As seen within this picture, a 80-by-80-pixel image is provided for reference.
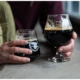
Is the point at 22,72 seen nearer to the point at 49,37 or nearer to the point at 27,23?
the point at 49,37

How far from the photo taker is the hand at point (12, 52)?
55cm

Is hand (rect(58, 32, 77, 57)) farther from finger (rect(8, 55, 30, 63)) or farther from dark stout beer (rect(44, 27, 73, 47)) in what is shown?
finger (rect(8, 55, 30, 63))

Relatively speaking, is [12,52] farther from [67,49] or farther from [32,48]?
[67,49]

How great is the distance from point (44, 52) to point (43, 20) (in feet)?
1.21

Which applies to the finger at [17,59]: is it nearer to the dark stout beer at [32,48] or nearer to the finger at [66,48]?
the dark stout beer at [32,48]

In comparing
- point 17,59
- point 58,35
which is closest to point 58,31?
point 58,35

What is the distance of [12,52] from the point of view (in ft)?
1.84

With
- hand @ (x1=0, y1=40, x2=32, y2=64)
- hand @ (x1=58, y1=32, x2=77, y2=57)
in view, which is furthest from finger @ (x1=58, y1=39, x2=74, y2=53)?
hand @ (x1=0, y1=40, x2=32, y2=64)

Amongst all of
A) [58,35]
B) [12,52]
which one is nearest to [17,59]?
[12,52]

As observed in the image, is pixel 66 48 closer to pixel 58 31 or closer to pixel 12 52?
pixel 58 31

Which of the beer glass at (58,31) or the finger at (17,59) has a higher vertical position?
the beer glass at (58,31)

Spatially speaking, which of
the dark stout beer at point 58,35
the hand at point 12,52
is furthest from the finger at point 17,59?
the dark stout beer at point 58,35

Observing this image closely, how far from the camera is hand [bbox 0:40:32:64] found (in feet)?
1.82

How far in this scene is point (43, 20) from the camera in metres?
1.02
